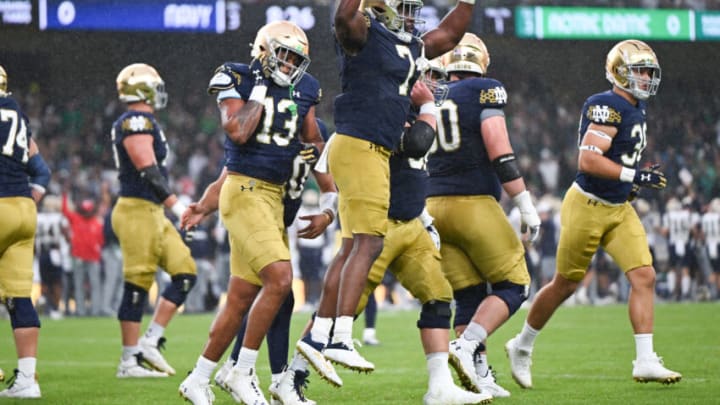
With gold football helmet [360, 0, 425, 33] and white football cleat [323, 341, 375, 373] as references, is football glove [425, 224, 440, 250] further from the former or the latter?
gold football helmet [360, 0, 425, 33]

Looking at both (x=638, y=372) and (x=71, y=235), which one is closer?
(x=638, y=372)

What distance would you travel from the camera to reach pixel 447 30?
19.4 ft

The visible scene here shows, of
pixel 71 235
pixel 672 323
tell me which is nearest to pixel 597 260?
pixel 672 323

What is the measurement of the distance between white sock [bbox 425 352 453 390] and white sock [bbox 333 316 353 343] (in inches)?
23.4

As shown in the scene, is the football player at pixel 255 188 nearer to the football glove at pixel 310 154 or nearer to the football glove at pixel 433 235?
the football glove at pixel 310 154

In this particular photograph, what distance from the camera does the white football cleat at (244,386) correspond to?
5727 mm

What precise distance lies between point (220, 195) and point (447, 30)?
142 cm

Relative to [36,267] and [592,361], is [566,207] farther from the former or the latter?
[36,267]

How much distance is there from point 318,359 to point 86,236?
11.3m

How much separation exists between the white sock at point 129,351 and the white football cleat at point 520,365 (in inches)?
107

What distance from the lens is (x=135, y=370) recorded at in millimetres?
8117

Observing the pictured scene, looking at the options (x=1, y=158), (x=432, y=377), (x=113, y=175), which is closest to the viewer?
(x=432, y=377)

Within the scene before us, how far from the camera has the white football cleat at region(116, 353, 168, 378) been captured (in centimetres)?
810

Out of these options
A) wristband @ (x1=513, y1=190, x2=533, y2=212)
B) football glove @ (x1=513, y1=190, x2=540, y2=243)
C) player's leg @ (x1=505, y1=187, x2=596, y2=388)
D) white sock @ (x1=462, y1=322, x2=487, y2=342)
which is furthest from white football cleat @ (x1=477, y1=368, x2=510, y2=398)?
wristband @ (x1=513, y1=190, x2=533, y2=212)
